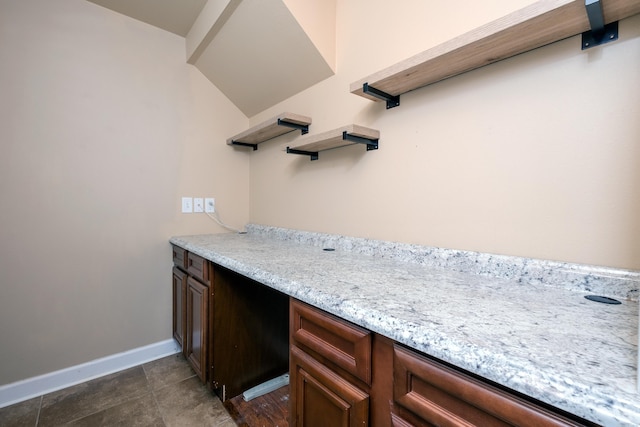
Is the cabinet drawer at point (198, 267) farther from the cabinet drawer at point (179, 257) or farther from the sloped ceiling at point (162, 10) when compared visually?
the sloped ceiling at point (162, 10)

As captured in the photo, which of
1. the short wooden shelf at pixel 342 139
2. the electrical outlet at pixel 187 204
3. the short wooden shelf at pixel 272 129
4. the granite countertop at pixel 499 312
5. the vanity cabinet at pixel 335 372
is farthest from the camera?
the electrical outlet at pixel 187 204

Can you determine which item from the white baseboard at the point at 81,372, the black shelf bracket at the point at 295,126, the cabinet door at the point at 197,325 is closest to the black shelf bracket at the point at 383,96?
the black shelf bracket at the point at 295,126

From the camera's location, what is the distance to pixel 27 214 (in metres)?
1.64

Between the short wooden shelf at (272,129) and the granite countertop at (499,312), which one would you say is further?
the short wooden shelf at (272,129)

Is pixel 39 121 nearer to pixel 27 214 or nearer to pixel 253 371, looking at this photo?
pixel 27 214

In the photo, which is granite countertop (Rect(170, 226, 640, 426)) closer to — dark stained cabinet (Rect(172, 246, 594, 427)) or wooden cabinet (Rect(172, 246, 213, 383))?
dark stained cabinet (Rect(172, 246, 594, 427))

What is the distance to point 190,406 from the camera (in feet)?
5.18

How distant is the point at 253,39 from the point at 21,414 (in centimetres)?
247

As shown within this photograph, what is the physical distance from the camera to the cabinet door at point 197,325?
1.54 m

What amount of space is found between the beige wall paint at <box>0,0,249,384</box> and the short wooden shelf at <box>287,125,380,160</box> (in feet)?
3.49

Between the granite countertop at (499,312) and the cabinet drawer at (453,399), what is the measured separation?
37 millimetres

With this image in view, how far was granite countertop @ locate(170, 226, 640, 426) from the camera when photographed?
411 millimetres

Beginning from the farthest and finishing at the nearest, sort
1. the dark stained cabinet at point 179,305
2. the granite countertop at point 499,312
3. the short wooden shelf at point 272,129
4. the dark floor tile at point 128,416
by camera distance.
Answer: the dark stained cabinet at point 179,305 < the short wooden shelf at point 272,129 < the dark floor tile at point 128,416 < the granite countertop at point 499,312

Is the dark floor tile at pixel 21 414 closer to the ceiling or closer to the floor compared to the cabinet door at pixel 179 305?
closer to the floor
